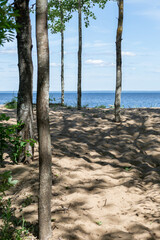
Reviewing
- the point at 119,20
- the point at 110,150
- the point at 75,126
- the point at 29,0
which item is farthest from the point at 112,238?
the point at 119,20

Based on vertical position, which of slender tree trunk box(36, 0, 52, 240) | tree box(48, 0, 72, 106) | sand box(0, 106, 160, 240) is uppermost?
tree box(48, 0, 72, 106)

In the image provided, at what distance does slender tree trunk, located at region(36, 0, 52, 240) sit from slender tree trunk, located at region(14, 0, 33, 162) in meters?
2.36

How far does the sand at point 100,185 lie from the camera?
3789mm

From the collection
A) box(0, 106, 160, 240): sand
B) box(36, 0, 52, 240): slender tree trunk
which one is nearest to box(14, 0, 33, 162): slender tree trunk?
box(0, 106, 160, 240): sand

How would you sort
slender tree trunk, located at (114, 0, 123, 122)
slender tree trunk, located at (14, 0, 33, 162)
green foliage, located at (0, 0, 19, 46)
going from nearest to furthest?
green foliage, located at (0, 0, 19, 46) < slender tree trunk, located at (14, 0, 33, 162) < slender tree trunk, located at (114, 0, 123, 122)

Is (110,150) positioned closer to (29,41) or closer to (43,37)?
(29,41)

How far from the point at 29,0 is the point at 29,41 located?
33.8 inches

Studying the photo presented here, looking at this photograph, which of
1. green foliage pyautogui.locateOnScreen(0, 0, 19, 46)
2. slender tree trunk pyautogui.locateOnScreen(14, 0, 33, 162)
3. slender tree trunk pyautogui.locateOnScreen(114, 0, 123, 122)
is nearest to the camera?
green foliage pyautogui.locateOnScreen(0, 0, 19, 46)

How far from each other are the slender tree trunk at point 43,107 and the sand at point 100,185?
0.61 meters

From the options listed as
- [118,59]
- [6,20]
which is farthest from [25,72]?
[118,59]

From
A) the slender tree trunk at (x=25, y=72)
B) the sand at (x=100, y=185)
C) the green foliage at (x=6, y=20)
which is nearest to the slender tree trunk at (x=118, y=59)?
the sand at (x=100, y=185)

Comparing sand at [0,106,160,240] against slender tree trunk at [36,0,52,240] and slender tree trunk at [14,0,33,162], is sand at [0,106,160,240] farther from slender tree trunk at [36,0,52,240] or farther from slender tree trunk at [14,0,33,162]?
slender tree trunk at [14,0,33,162]

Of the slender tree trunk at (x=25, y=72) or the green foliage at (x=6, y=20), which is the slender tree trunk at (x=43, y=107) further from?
the slender tree trunk at (x=25, y=72)

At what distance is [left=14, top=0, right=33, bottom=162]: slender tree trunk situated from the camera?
18.3ft
